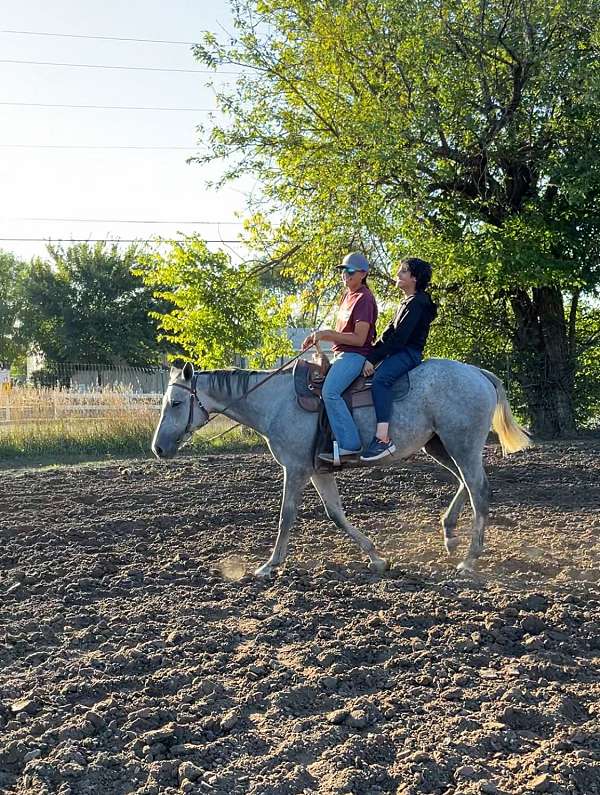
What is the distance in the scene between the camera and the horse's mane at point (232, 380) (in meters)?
7.42

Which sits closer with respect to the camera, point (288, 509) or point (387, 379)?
point (387, 379)

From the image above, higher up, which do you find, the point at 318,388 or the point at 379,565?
the point at 318,388

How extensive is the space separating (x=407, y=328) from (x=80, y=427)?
11532 millimetres

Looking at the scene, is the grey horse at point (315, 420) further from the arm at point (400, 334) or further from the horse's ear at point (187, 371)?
the arm at point (400, 334)

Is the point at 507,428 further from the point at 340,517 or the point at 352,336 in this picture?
the point at 352,336

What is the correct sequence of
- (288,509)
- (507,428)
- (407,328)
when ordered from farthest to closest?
(507,428) < (288,509) < (407,328)

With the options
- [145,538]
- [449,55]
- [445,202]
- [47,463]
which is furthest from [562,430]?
[145,538]

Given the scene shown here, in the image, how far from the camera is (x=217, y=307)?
57.9 feet

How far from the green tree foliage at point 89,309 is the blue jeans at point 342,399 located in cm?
3550

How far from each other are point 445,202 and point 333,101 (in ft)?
9.35

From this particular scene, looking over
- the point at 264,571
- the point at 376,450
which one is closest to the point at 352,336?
the point at 376,450

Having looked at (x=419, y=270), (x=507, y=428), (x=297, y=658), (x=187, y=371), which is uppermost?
(x=419, y=270)

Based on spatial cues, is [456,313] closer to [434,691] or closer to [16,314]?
[434,691]

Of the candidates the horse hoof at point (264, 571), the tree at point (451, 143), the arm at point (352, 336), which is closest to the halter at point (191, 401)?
the arm at point (352, 336)
